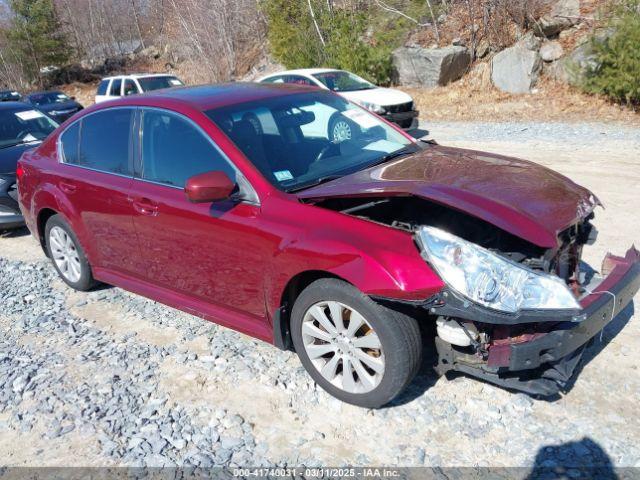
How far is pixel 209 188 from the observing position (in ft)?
11.9

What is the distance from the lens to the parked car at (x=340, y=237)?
310 cm

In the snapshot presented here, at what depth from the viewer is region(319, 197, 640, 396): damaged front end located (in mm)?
3000

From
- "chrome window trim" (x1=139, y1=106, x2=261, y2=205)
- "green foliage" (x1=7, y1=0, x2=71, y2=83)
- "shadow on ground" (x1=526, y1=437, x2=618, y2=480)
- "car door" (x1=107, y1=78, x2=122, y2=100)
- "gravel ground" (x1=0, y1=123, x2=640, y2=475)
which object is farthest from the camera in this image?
"green foliage" (x1=7, y1=0, x2=71, y2=83)

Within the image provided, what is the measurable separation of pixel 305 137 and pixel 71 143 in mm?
2302

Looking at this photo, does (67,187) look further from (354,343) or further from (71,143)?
(354,343)

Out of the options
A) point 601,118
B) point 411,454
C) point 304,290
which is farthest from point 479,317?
point 601,118

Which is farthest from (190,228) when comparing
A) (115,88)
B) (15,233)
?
(115,88)

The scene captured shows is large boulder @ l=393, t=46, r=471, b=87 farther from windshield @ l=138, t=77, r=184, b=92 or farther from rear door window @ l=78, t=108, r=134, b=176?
rear door window @ l=78, t=108, r=134, b=176

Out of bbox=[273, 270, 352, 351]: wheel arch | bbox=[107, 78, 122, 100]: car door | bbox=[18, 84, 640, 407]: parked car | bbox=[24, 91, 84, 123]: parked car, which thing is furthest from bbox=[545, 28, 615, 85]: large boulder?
bbox=[24, 91, 84, 123]: parked car

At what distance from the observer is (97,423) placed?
3.64 m

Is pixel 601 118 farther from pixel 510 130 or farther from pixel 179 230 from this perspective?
pixel 179 230

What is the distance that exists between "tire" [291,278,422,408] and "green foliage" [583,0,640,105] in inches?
497

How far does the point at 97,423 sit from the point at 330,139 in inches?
95.2

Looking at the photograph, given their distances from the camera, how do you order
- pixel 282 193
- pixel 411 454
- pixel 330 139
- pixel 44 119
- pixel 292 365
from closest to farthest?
pixel 411 454, pixel 282 193, pixel 292 365, pixel 330 139, pixel 44 119
